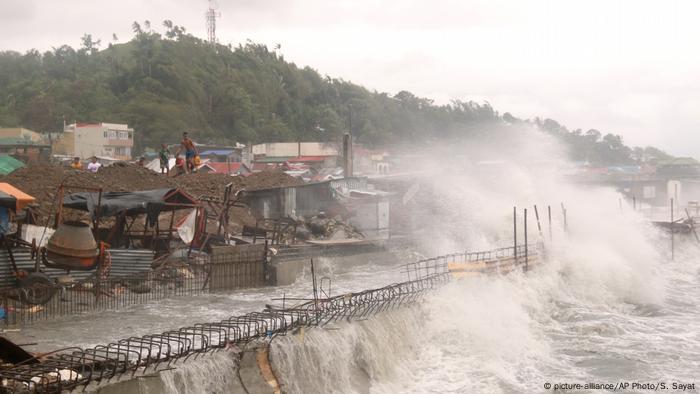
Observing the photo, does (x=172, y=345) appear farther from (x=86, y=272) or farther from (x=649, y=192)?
(x=649, y=192)

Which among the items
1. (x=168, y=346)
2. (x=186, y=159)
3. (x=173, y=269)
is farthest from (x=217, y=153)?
(x=168, y=346)

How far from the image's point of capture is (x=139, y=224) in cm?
2339

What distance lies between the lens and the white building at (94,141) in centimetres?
5291

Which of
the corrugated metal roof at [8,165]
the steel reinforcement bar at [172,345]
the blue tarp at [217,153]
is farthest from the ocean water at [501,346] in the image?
the blue tarp at [217,153]

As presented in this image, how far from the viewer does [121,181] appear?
84.1ft

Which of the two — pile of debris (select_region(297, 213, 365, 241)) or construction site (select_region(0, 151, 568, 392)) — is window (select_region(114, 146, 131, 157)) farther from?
pile of debris (select_region(297, 213, 365, 241))

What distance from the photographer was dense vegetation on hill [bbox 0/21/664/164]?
217 ft

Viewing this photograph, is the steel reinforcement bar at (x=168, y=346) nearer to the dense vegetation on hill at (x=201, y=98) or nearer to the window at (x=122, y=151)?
the dense vegetation on hill at (x=201, y=98)

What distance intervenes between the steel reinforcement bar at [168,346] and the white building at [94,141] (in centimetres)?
3992

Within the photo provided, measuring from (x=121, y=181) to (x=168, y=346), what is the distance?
15972 millimetres

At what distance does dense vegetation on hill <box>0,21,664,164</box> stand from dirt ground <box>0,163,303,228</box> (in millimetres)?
21682

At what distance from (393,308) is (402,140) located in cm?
8415

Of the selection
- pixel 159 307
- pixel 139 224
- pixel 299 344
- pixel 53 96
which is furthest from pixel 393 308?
pixel 53 96

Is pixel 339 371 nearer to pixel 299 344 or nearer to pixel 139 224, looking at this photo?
pixel 299 344
